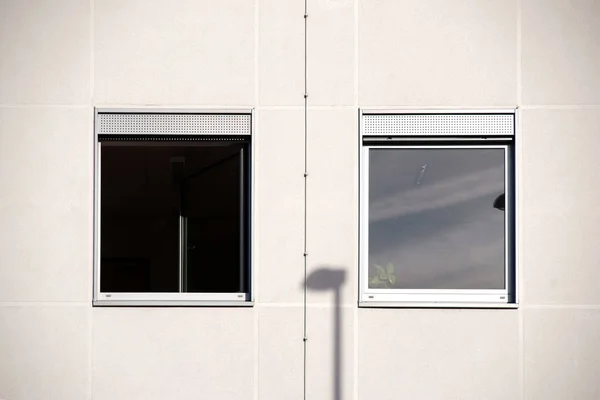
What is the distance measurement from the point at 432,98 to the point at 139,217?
3.05 m

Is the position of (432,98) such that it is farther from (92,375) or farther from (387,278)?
(92,375)

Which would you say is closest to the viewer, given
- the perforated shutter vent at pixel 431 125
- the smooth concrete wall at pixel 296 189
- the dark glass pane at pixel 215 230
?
the smooth concrete wall at pixel 296 189

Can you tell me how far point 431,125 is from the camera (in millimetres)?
9688

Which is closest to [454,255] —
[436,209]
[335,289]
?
[436,209]

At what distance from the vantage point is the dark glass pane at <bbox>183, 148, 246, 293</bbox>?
977 centimetres

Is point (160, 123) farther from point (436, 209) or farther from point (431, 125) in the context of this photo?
point (436, 209)

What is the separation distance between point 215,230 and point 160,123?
1168mm

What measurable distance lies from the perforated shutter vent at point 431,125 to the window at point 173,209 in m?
1.24

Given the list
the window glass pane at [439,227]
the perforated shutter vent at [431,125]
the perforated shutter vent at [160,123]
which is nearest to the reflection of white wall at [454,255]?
the window glass pane at [439,227]

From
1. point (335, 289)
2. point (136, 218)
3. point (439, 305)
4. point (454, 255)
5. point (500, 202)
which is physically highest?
point (500, 202)

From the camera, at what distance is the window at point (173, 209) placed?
31.9 ft

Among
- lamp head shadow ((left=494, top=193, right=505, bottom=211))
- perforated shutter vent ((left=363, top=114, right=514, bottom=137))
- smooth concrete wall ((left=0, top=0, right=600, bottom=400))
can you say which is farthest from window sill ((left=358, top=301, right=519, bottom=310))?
perforated shutter vent ((left=363, top=114, right=514, bottom=137))

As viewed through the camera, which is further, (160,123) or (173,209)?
(173,209)

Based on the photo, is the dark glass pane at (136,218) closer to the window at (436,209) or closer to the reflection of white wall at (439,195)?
the window at (436,209)
